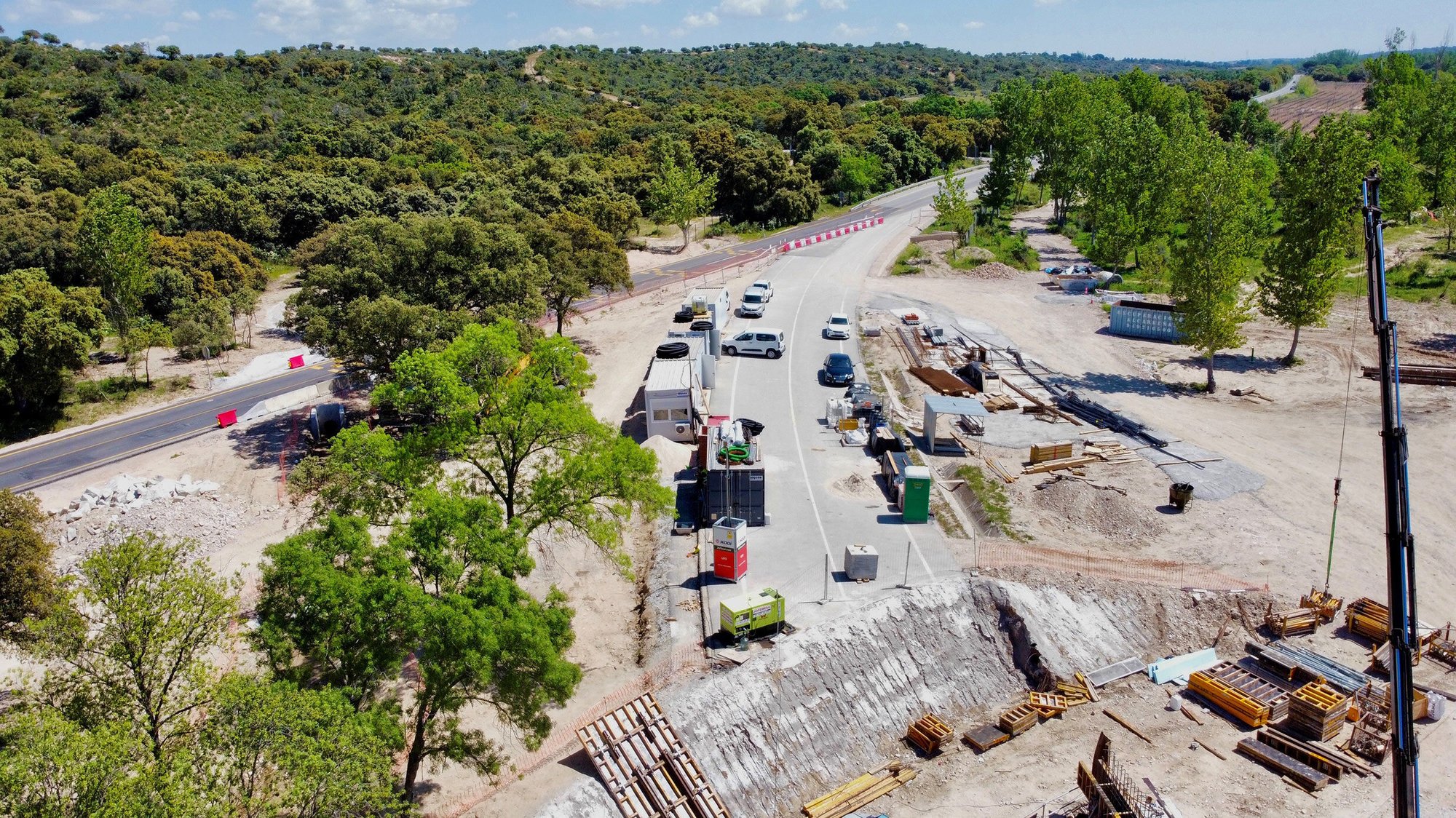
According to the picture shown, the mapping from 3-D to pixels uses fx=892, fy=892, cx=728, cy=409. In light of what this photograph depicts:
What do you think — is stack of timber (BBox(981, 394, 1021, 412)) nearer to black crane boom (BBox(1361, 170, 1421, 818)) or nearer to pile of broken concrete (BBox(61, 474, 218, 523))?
black crane boom (BBox(1361, 170, 1421, 818))

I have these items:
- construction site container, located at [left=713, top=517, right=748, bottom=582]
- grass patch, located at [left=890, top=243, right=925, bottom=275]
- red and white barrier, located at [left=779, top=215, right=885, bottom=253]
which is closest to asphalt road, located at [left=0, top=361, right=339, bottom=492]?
construction site container, located at [left=713, top=517, right=748, bottom=582]

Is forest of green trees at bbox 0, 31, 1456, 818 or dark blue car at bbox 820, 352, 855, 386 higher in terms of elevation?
forest of green trees at bbox 0, 31, 1456, 818

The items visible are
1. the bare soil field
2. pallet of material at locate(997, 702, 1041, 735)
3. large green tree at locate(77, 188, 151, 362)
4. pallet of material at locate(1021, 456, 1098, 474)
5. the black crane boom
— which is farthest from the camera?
the bare soil field

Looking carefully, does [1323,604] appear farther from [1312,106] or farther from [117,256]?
[1312,106]

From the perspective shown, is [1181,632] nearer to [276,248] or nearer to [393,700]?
[393,700]

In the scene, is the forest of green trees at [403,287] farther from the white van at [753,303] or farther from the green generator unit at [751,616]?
the white van at [753,303]

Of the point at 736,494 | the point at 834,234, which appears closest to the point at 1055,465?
the point at 736,494

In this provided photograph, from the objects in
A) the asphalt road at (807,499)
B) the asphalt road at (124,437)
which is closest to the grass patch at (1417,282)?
the asphalt road at (807,499)
